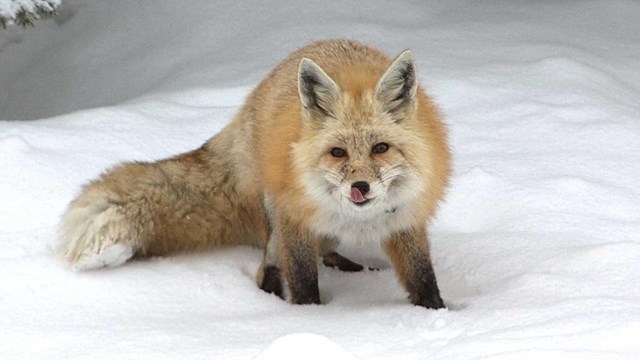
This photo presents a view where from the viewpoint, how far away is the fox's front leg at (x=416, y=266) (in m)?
3.73

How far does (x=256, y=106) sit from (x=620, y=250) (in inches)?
69.2

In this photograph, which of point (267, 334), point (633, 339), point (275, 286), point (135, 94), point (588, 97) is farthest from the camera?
point (135, 94)

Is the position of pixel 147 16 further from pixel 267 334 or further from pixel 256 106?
pixel 267 334

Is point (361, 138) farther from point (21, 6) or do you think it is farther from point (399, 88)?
point (21, 6)

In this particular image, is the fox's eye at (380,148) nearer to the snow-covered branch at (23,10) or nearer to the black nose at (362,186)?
the black nose at (362,186)

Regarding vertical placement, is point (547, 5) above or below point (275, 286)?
below

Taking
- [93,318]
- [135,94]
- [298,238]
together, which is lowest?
[135,94]

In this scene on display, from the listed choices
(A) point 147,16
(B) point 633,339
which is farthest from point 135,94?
(B) point 633,339

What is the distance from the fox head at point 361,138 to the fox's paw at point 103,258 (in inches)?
31.7

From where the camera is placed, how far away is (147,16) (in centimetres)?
883

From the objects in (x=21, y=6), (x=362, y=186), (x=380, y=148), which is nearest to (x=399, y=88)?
(x=380, y=148)

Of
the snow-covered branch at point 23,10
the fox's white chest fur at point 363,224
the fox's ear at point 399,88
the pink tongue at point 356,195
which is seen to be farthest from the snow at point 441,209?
the fox's ear at point 399,88

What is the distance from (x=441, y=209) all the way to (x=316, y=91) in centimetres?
142

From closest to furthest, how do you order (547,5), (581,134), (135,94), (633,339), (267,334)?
(633,339) < (267,334) < (581,134) < (135,94) < (547,5)
